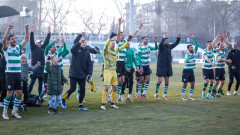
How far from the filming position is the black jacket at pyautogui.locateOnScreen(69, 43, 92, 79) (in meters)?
10.2

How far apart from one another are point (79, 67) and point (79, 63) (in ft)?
0.41

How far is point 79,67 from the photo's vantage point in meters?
10.3

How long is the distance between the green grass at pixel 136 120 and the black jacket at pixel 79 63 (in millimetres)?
1106

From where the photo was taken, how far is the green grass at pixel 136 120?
729cm

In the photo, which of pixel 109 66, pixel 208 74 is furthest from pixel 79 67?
pixel 208 74

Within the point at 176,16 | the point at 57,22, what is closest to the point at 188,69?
the point at 57,22

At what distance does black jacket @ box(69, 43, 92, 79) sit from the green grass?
111cm

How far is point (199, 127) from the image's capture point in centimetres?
754

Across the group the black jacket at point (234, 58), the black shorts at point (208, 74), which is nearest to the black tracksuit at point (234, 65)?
the black jacket at point (234, 58)

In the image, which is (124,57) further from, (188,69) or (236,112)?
(236,112)

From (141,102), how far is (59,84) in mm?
3631

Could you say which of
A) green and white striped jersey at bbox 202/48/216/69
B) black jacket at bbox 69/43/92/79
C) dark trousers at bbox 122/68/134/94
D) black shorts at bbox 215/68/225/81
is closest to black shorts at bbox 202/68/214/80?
green and white striped jersey at bbox 202/48/216/69

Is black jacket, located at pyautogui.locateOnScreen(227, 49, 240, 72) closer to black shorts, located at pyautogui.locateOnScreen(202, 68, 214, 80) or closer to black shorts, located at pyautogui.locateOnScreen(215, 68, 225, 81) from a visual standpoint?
black shorts, located at pyautogui.locateOnScreen(215, 68, 225, 81)

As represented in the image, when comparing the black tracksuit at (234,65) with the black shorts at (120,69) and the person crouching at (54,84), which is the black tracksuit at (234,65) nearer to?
the black shorts at (120,69)
